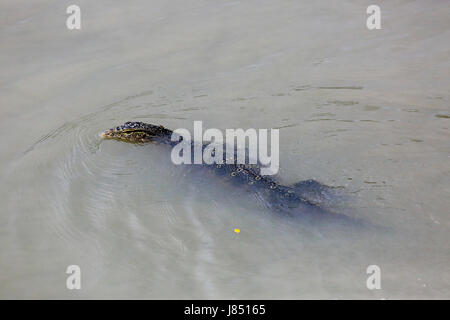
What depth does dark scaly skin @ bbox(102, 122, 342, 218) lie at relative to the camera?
451 centimetres

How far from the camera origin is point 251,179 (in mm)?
4770

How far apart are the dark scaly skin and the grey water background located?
140 millimetres

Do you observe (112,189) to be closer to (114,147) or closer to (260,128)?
(114,147)

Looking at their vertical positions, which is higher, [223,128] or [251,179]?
[223,128]

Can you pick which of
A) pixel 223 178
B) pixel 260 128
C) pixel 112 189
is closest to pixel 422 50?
pixel 260 128

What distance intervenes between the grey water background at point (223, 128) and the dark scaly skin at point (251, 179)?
14 cm

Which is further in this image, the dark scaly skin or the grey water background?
the dark scaly skin

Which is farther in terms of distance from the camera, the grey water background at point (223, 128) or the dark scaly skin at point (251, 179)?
the dark scaly skin at point (251, 179)

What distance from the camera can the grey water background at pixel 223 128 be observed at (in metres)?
3.85

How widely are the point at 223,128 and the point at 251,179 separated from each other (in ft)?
4.25

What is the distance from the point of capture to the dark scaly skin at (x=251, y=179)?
4.51 meters

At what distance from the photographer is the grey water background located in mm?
3852

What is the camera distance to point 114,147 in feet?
18.1
